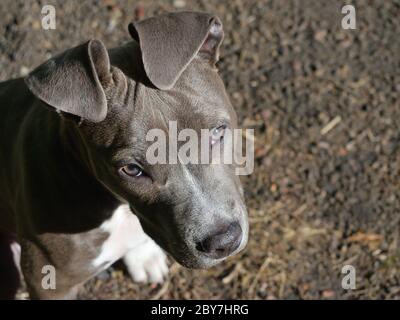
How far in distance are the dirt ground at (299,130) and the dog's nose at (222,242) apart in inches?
56.1

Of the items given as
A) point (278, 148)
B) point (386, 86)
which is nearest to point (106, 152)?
point (278, 148)

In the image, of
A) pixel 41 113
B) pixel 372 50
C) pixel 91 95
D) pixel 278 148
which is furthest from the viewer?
pixel 372 50

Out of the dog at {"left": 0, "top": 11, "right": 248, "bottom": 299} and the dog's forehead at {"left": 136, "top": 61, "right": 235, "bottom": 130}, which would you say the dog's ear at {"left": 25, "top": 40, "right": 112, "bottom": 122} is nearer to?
the dog at {"left": 0, "top": 11, "right": 248, "bottom": 299}

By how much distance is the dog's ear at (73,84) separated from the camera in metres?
3.37

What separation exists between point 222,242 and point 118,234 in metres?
0.84

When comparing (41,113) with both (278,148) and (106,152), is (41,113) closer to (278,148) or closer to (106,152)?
(106,152)

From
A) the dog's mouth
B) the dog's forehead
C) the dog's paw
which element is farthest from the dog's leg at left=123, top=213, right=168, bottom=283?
the dog's forehead

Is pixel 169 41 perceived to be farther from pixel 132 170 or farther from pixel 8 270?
pixel 8 270

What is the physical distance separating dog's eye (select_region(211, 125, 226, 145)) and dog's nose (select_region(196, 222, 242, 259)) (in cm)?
44

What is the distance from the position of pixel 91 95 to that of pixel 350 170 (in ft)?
8.81

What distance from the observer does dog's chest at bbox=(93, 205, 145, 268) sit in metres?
4.15

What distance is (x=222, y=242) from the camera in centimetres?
367

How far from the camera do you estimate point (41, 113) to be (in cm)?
409
